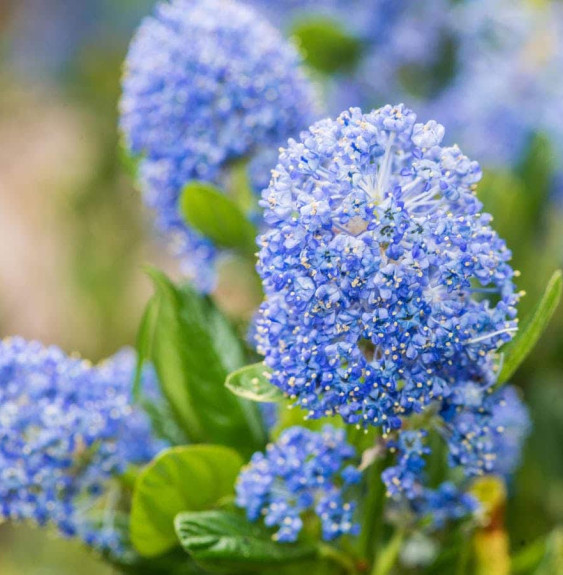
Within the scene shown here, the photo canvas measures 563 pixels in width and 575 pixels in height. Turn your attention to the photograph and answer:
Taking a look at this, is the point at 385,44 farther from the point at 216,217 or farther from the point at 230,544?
the point at 230,544

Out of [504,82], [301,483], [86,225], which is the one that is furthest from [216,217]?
[86,225]

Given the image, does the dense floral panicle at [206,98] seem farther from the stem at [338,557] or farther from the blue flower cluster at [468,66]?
the blue flower cluster at [468,66]

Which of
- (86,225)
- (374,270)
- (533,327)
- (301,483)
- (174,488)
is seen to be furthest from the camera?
(86,225)

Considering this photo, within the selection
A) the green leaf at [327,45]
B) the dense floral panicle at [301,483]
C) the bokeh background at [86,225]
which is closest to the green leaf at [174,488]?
the dense floral panicle at [301,483]

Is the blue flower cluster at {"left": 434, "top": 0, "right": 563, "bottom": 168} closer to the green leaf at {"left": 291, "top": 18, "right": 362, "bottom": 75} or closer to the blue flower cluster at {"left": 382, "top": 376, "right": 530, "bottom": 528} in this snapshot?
the green leaf at {"left": 291, "top": 18, "right": 362, "bottom": 75}

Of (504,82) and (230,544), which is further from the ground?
Result: (504,82)

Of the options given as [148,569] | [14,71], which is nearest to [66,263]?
[14,71]

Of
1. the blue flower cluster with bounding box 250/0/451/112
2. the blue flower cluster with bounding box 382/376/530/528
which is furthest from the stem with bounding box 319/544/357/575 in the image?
the blue flower cluster with bounding box 250/0/451/112
